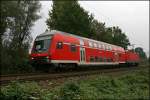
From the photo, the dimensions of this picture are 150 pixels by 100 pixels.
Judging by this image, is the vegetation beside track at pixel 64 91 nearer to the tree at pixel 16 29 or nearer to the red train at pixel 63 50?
the red train at pixel 63 50

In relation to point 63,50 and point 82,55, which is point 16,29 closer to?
point 82,55

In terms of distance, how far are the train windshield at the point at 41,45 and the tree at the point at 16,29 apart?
3431mm

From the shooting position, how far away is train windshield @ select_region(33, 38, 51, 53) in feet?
66.7

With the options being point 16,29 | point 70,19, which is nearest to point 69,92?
point 16,29

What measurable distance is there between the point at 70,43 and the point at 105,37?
107ft

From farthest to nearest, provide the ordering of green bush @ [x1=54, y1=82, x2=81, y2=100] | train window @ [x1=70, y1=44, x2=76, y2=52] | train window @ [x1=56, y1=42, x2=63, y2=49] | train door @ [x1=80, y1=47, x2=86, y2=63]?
1. train door @ [x1=80, y1=47, x2=86, y2=63]
2. train window @ [x1=70, y1=44, x2=76, y2=52]
3. train window @ [x1=56, y1=42, x2=63, y2=49]
4. green bush @ [x1=54, y1=82, x2=81, y2=100]

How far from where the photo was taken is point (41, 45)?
2091 cm

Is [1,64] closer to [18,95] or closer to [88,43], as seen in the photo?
[88,43]

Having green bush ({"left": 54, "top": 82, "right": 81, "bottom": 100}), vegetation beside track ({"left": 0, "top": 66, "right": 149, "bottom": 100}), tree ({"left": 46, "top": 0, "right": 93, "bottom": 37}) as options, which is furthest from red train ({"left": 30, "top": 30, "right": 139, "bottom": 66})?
tree ({"left": 46, "top": 0, "right": 93, "bottom": 37})

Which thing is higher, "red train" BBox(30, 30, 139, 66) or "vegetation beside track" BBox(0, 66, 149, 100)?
"red train" BBox(30, 30, 139, 66)

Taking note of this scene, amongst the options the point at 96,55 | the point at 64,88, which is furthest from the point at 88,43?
the point at 64,88

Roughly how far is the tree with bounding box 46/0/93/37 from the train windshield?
16580 mm

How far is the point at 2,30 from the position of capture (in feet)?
89.7

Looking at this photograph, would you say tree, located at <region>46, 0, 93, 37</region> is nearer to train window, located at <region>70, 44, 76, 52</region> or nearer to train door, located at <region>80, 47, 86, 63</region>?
train door, located at <region>80, 47, 86, 63</region>
